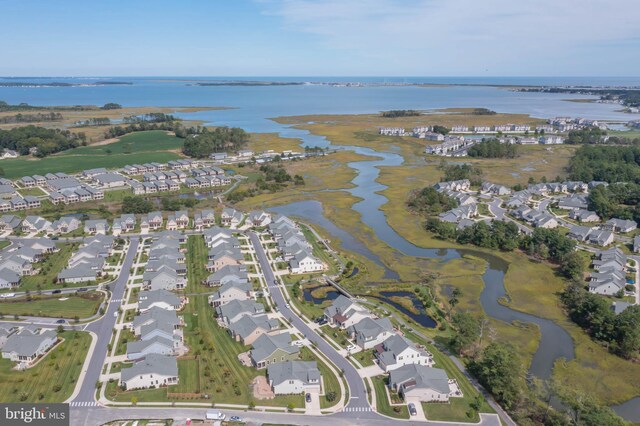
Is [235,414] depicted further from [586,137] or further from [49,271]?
[586,137]

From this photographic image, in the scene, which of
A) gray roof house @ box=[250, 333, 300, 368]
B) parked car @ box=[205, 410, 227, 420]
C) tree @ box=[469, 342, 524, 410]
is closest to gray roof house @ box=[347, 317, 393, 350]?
gray roof house @ box=[250, 333, 300, 368]

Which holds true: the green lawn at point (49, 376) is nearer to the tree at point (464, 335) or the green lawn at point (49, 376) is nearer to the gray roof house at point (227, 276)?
the gray roof house at point (227, 276)

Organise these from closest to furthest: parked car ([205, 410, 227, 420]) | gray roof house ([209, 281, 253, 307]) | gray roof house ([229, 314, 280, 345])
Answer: parked car ([205, 410, 227, 420]) < gray roof house ([229, 314, 280, 345]) < gray roof house ([209, 281, 253, 307])

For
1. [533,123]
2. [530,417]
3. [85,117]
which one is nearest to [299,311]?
[530,417]

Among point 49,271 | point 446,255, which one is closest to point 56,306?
point 49,271

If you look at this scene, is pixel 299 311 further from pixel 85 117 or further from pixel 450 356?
pixel 85 117

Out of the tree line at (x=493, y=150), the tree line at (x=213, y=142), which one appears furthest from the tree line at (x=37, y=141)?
the tree line at (x=493, y=150)

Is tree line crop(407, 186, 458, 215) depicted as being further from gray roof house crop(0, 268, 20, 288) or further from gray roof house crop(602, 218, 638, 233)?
gray roof house crop(0, 268, 20, 288)
